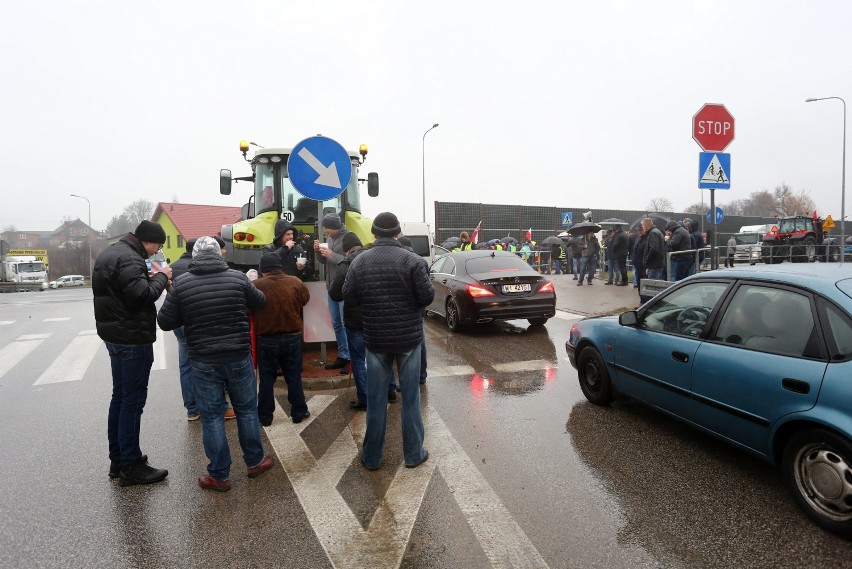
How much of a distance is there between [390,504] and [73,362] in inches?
280

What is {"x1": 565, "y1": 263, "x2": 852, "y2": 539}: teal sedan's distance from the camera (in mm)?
2949

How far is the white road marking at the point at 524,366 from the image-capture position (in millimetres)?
7016

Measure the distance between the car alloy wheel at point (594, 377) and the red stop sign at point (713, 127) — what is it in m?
4.26

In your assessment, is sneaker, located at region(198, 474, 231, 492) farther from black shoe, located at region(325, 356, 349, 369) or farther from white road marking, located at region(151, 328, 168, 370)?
white road marking, located at region(151, 328, 168, 370)

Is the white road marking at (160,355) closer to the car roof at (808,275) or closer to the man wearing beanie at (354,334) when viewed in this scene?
the man wearing beanie at (354,334)

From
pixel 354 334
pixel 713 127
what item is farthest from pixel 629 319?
pixel 713 127

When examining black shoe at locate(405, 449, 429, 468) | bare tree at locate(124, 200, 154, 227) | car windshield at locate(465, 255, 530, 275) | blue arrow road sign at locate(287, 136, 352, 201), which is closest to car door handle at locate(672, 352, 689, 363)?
black shoe at locate(405, 449, 429, 468)

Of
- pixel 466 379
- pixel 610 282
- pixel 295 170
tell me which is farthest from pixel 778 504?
pixel 610 282

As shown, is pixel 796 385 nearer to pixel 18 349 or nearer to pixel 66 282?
pixel 18 349

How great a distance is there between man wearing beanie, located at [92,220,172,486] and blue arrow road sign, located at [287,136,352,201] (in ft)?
7.14

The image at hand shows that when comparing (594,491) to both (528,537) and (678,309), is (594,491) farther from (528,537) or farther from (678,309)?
(678,309)

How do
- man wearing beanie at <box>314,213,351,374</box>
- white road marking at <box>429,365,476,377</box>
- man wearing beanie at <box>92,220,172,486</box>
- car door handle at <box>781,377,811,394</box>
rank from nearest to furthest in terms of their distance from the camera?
car door handle at <box>781,377,811,394</box>
man wearing beanie at <box>92,220,172,486</box>
man wearing beanie at <box>314,213,351,374</box>
white road marking at <box>429,365,476,377</box>

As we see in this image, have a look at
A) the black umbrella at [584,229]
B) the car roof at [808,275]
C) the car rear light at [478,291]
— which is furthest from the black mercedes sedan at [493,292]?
the black umbrella at [584,229]

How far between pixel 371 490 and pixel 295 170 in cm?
364
